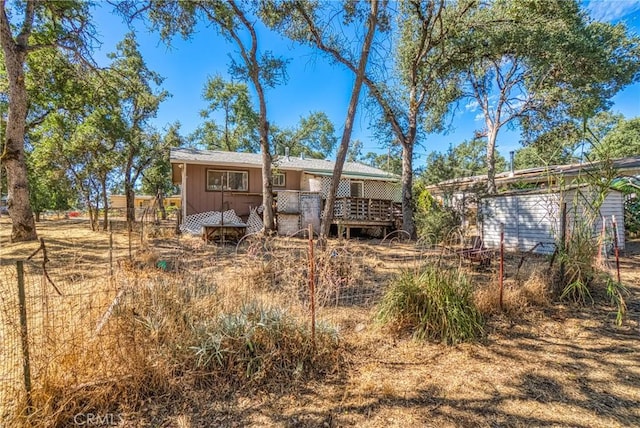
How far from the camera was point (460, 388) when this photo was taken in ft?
7.95

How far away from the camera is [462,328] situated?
10.7ft

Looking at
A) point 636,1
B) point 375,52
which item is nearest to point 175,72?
point 375,52

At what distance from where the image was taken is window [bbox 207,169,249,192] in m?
13.4

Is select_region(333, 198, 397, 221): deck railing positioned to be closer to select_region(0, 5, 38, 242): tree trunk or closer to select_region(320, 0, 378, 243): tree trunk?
select_region(320, 0, 378, 243): tree trunk

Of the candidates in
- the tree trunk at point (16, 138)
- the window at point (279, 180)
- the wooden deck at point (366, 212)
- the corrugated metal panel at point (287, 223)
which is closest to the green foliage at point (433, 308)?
the wooden deck at point (366, 212)

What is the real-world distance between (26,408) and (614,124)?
159 feet

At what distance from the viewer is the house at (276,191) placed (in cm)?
1203

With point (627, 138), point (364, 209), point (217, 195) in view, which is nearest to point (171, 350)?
point (364, 209)

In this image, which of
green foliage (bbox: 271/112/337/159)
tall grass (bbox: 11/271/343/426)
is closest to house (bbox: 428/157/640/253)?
tall grass (bbox: 11/271/343/426)

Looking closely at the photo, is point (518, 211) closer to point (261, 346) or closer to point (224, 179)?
point (261, 346)

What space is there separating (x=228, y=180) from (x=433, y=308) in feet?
39.9

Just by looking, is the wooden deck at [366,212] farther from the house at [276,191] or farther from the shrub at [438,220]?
the shrub at [438,220]

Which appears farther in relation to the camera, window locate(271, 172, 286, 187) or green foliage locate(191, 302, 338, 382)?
window locate(271, 172, 286, 187)

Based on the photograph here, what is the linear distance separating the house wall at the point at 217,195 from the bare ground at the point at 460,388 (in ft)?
35.4
